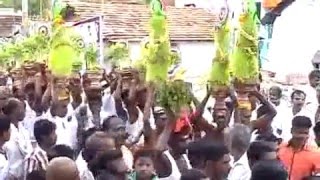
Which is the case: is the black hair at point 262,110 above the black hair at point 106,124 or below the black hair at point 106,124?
above

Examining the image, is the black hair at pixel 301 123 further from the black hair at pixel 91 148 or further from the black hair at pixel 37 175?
the black hair at pixel 37 175

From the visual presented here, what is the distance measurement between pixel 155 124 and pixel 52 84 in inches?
58.9

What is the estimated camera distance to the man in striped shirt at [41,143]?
5.84m

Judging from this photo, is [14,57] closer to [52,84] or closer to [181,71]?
[52,84]

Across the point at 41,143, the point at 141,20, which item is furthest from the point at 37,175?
the point at 141,20

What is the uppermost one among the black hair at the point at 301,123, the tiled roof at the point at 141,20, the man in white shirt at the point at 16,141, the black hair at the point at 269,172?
the tiled roof at the point at 141,20

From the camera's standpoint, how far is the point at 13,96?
845 cm

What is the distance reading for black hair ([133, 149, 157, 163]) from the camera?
223 inches

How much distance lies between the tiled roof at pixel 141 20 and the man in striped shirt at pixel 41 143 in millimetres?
10174

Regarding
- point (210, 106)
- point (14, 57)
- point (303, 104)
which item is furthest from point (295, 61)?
point (210, 106)

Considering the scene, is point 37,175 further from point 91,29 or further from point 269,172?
point 91,29

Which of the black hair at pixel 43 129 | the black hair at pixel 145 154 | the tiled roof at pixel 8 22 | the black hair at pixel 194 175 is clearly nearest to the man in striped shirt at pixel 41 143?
the black hair at pixel 43 129

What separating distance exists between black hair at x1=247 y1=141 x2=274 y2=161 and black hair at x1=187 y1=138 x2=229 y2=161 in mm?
211

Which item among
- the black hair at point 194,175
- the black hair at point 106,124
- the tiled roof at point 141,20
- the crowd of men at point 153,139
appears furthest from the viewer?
the tiled roof at point 141,20
